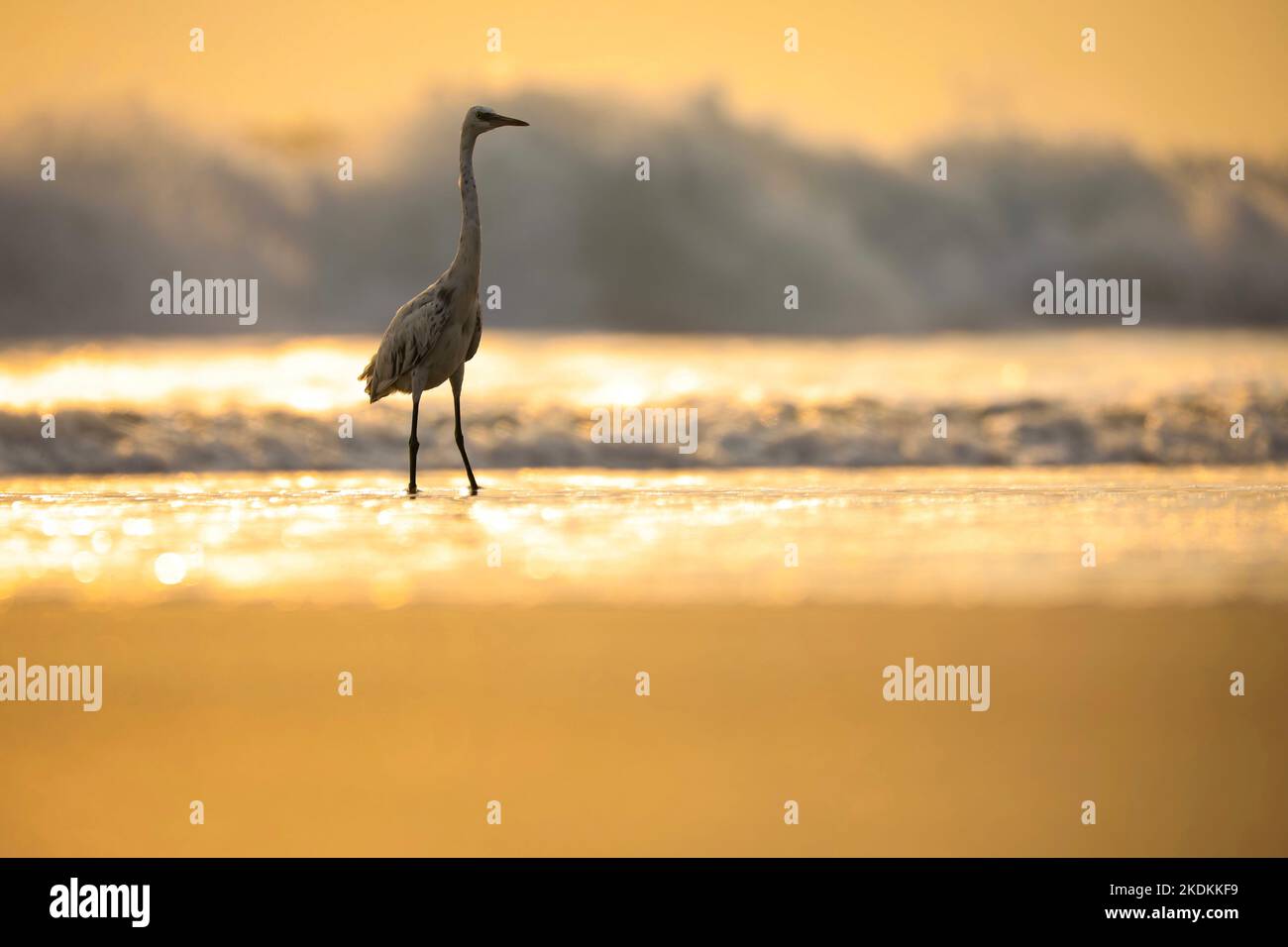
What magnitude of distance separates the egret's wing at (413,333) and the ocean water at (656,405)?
3.10 metres

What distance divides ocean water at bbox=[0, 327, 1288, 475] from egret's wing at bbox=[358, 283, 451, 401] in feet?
10.2

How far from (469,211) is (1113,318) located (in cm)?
2327

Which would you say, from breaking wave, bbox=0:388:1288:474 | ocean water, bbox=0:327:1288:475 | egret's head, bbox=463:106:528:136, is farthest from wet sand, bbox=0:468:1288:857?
ocean water, bbox=0:327:1288:475

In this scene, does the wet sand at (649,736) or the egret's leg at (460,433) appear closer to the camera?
the wet sand at (649,736)

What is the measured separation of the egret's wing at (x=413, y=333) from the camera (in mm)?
10016

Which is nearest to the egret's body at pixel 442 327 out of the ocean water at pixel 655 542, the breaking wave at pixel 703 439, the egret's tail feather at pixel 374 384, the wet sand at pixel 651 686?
the egret's tail feather at pixel 374 384

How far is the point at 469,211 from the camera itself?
10.2 m

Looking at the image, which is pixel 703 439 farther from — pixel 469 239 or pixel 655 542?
pixel 655 542

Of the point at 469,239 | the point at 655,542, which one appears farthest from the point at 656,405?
the point at 655,542

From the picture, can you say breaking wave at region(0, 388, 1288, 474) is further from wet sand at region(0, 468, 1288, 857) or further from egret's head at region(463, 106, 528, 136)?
wet sand at region(0, 468, 1288, 857)

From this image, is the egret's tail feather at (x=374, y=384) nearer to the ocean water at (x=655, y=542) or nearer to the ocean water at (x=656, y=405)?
the ocean water at (x=655, y=542)

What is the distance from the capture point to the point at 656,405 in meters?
15.3

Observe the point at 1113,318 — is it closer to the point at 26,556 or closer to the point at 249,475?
the point at 249,475

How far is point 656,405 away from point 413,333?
5524 millimetres
